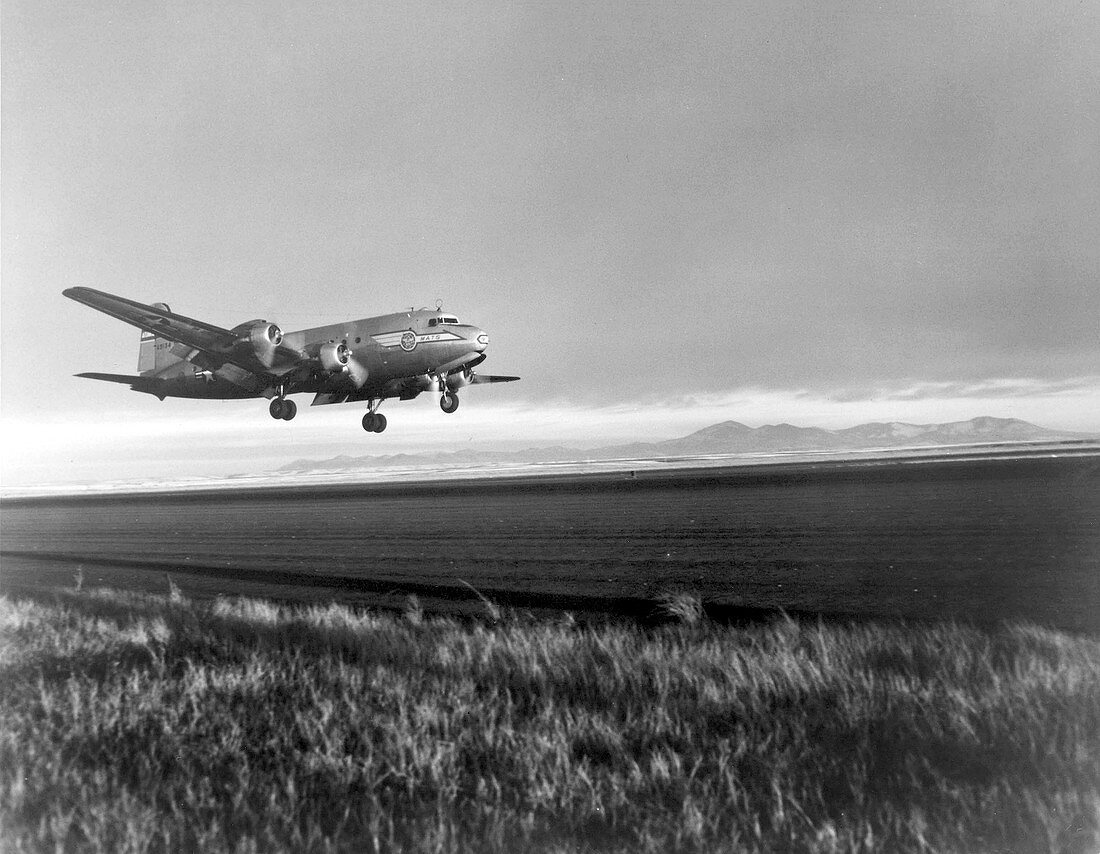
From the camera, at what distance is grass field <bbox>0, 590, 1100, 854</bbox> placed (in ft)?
20.1

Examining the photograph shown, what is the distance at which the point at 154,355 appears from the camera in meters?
33.8

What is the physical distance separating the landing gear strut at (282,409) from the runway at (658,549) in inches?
205

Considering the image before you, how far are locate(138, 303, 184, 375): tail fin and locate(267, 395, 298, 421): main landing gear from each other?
6.74 meters

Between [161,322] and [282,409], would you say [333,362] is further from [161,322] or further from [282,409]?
[161,322]

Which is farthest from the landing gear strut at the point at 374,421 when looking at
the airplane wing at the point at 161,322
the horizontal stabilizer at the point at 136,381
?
the horizontal stabilizer at the point at 136,381

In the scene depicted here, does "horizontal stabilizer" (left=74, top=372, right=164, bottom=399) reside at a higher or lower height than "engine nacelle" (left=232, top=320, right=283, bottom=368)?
lower

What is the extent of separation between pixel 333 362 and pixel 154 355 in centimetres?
1039

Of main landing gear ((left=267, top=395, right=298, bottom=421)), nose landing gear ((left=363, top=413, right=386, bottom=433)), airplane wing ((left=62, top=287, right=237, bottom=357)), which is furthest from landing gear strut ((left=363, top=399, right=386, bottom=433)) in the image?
airplane wing ((left=62, top=287, right=237, bottom=357))

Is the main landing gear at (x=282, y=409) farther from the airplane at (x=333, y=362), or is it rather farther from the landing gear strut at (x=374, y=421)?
the landing gear strut at (x=374, y=421)

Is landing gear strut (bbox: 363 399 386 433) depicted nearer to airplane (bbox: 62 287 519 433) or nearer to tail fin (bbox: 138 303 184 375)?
airplane (bbox: 62 287 519 433)

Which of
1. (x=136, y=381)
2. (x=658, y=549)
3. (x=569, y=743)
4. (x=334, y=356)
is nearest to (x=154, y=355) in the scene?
(x=136, y=381)

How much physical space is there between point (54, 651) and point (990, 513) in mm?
29739

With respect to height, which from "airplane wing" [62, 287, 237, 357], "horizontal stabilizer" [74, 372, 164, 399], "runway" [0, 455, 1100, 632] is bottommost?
"runway" [0, 455, 1100, 632]

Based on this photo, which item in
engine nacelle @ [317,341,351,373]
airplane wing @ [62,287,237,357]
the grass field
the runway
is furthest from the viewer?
engine nacelle @ [317,341,351,373]
